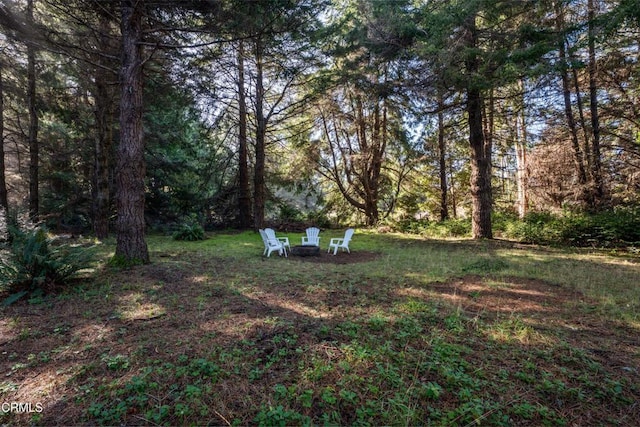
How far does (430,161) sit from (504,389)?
11996 mm

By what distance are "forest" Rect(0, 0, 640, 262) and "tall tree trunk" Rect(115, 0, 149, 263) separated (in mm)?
24

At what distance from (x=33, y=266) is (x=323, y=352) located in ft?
12.7

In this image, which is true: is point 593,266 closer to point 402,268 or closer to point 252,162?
point 402,268

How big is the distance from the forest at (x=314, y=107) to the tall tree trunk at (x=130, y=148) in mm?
24

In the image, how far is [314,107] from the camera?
12.7 metres

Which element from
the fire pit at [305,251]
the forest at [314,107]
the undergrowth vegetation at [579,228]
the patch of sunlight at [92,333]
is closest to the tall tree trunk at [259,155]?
the forest at [314,107]

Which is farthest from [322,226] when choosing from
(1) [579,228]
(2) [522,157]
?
(1) [579,228]

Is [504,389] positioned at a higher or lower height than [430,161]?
lower

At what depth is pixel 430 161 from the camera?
1278 centimetres

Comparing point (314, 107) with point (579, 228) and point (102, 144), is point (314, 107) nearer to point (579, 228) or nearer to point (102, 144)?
point (102, 144)

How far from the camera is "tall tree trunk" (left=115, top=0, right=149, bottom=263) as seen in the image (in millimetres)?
4980

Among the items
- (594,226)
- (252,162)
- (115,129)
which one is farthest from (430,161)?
(115,129)

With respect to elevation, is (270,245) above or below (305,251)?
above

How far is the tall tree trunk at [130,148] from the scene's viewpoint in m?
4.98
